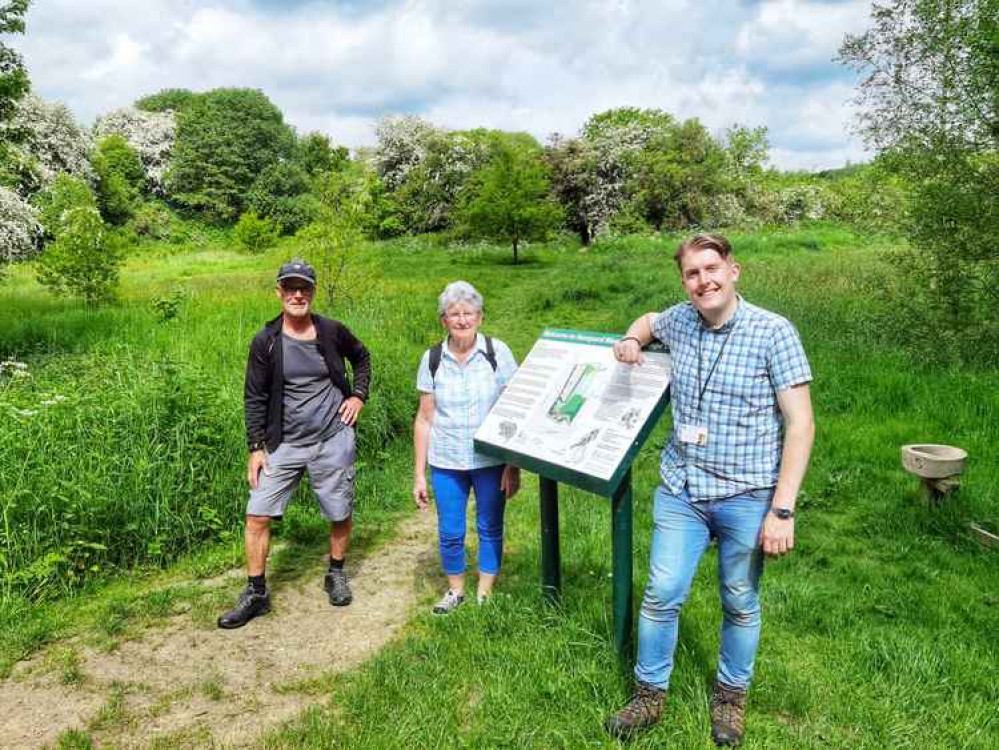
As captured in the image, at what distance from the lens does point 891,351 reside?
9102 mm

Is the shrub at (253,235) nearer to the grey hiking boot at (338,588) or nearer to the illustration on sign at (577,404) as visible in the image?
the grey hiking boot at (338,588)

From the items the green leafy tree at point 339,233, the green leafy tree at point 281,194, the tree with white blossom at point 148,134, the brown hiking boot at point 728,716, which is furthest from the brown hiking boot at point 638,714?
the tree with white blossom at point 148,134

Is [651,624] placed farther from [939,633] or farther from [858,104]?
[858,104]

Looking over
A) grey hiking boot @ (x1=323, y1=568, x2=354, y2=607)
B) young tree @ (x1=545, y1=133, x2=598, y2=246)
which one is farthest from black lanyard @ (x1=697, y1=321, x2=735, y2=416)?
young tree @ (x1=545, y1=133, x2=598, y2=246)

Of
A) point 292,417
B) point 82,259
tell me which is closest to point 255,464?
point 292,417

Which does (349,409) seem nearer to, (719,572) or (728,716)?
(719,572)

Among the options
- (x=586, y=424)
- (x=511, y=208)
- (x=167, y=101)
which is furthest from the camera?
(x=167, y=101)

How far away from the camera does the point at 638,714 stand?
2.86 meters

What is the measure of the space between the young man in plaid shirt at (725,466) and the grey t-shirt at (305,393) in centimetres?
224

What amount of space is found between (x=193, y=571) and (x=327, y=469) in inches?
55.7

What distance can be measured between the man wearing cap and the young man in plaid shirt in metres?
2.23

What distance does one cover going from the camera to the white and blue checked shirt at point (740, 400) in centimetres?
255

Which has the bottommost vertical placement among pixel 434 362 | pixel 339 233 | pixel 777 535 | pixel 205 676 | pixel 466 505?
pixel 205 676

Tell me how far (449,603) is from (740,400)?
7.69 ft
